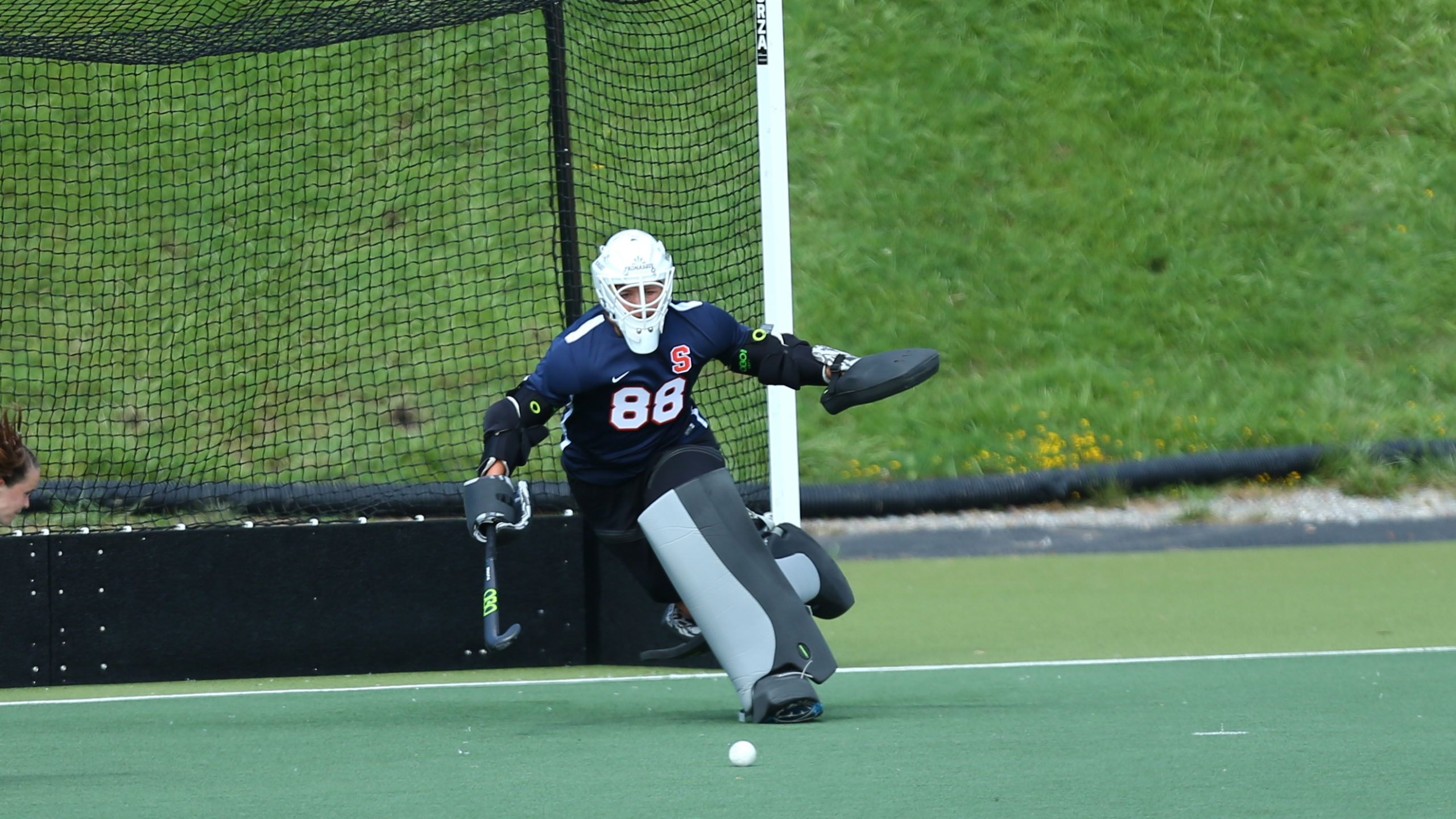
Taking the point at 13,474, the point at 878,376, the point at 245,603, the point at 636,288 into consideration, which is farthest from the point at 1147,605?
the point at 13,474

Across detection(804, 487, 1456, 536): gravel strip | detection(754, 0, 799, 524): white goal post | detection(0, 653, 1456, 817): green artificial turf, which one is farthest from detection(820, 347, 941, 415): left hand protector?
detection(804, 487, 1456, 536): gravel strip

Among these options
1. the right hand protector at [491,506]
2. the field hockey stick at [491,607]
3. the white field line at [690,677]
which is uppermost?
the right hand protector at [491,506]

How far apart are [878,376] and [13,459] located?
8.78 ft

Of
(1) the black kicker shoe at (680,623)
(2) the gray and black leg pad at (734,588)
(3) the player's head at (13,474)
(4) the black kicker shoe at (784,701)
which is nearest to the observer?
(3) the player's head at (13,474)

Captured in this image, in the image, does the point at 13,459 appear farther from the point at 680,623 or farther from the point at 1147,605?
the point at 1147,605

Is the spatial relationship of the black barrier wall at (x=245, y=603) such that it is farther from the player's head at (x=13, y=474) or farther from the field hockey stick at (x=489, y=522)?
the player's head at (x=13, y=474)

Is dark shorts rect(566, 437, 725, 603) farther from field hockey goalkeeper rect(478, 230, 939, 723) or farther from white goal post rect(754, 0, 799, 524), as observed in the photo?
white goal post rect(754, 0, 799, 524)

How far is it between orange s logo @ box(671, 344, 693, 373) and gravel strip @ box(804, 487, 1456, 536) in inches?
196

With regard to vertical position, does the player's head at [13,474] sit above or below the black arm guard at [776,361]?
below

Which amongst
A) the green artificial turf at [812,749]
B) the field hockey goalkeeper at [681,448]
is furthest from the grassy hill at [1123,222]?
the field hockey goalkeeper at [681,448]

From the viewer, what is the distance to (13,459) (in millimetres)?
3973

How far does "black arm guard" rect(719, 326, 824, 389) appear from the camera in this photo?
5.47m

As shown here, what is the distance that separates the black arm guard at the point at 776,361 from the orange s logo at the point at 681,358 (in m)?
0.21

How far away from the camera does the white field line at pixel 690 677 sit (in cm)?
600
